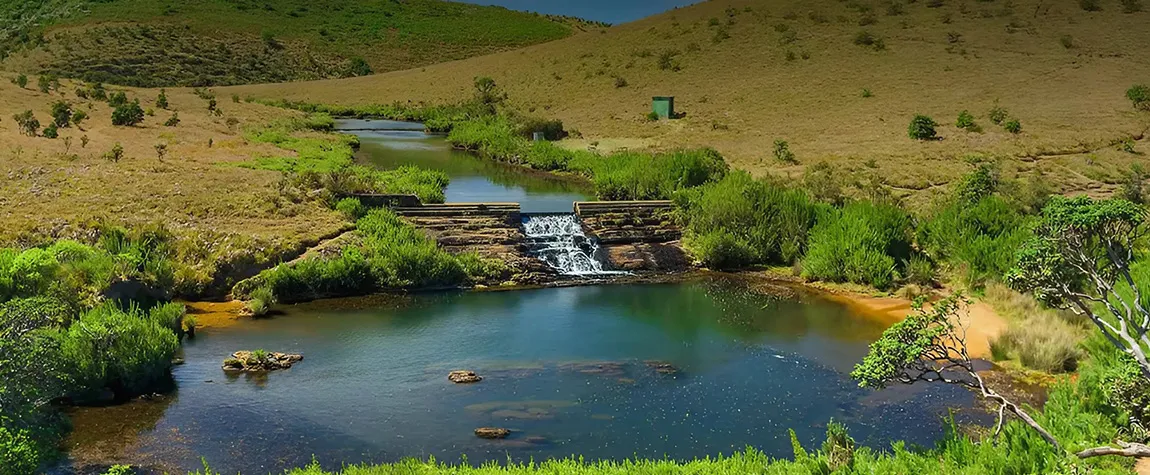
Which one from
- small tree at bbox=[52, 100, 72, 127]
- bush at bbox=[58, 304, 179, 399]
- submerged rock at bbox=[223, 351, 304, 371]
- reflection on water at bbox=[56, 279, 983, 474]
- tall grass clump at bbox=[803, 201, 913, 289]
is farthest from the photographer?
small tree at bbox=[52, 100, 72, 127]

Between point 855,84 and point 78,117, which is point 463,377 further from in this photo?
point 855,84

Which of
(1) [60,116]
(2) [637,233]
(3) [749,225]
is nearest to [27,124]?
(1) [60,116]

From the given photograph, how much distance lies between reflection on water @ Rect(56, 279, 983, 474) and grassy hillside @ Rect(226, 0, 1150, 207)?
49.5 feet

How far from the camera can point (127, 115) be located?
42.4m

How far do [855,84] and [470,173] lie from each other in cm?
2599

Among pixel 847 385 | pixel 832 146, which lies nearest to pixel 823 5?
pixel 832 146

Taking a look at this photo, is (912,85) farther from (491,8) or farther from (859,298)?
(491,8)

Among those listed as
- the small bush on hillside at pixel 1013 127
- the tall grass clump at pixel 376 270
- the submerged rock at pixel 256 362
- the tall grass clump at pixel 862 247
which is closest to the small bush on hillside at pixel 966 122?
the small bush on hillside at pixel 1013 127

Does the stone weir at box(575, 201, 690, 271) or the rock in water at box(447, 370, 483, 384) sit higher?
the stone weir at box(575, 201, 690, 271)

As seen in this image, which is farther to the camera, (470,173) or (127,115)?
(127,115)

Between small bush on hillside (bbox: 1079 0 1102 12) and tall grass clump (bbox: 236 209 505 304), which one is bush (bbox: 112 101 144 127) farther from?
small bush on hillside (bbox: 1079 0 1102 12)

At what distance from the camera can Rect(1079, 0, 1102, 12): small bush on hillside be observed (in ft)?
208

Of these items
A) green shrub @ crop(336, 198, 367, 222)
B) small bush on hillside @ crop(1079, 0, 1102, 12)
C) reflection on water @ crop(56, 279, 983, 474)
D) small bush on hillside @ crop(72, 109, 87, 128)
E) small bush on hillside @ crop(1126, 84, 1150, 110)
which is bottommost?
reflection on water @ crop(56, 279, 983, 474)

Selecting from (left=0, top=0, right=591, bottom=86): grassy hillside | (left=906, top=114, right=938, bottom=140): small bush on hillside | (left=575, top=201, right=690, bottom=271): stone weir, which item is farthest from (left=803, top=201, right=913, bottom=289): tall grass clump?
(left=0, top=0, right=591, bottom=86): grassy hillside
